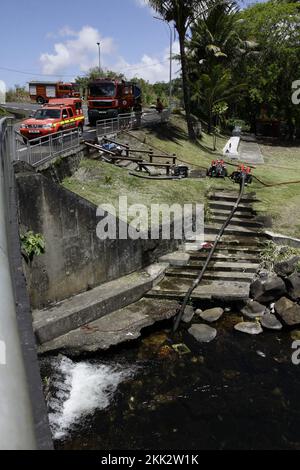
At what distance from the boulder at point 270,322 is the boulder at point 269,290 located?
25.7 inches

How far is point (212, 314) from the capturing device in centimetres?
1319

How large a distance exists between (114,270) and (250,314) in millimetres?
4515

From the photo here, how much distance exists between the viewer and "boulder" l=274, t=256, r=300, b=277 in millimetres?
14242

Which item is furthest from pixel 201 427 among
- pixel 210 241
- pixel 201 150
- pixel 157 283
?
pixel 201 150

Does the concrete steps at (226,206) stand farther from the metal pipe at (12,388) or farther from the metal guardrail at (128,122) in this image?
the metal pipe at (12,388)

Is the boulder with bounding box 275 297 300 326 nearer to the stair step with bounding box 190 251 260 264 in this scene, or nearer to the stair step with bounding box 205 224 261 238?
the stair step with bounding box 190 251 260 264

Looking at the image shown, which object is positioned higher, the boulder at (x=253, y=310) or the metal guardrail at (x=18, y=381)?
the metal guardrail at (x=18, y=381)

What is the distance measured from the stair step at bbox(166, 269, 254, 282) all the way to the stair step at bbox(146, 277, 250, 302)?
18 cm

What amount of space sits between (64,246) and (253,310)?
20.2 ft

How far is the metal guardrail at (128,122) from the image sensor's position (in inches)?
910

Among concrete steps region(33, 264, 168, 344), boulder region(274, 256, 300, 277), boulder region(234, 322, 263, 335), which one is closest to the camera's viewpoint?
concrete steps region(33, 264, 168, 344)

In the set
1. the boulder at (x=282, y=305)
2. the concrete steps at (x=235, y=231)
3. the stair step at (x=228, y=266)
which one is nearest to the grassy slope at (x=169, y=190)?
the concrete steps at (x=235, y=231)

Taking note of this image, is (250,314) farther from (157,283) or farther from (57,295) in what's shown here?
(57,295)

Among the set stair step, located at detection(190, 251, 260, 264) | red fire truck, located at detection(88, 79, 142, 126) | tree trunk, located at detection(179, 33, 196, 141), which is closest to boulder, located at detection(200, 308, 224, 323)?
stair step, located at detection(190, 251, 260, 264)
